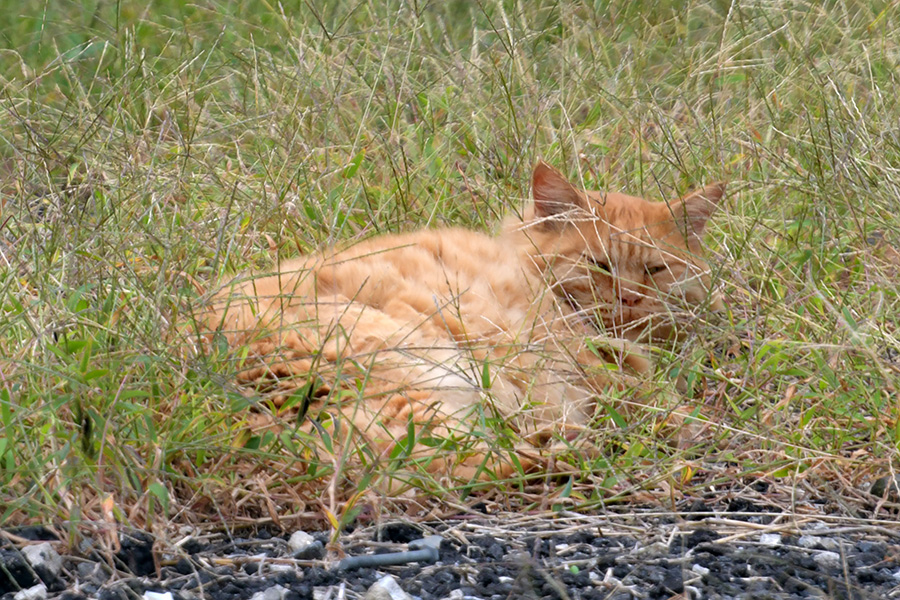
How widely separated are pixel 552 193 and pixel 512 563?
4.79 feet

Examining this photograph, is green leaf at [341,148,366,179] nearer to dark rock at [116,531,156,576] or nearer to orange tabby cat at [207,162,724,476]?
orange tabby cat at [207,162,724,476]

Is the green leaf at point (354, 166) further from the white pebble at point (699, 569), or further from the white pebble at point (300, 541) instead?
the white pebble at point (699, 569)

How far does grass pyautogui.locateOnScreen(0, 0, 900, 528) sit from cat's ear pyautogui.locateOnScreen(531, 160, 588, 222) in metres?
0.14

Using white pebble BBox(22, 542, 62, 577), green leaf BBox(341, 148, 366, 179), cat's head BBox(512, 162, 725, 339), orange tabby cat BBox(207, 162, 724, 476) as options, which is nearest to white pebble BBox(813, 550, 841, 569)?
orange tabby cat BBox(207, 162, 724, 476)

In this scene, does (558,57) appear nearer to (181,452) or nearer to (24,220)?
(24,220)

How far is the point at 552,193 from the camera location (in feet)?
10.1

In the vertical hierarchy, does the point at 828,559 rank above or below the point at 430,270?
below

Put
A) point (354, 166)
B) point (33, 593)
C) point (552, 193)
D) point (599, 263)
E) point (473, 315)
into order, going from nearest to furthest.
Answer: point (33, 593) < point (473, 315) < point (552, 193) < point (599, 263) < point (354, 166)

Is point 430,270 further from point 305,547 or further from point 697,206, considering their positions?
point 305,547

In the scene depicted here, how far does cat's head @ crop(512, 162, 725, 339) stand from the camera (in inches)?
120

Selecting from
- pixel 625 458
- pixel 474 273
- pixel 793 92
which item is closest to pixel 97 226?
pixel 474 273

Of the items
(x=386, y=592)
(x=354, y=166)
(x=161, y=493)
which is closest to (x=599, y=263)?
(x=354, y=166)

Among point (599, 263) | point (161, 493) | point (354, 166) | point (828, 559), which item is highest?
point (354, 166)

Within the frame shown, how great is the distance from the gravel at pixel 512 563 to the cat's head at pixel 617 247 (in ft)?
3.48
